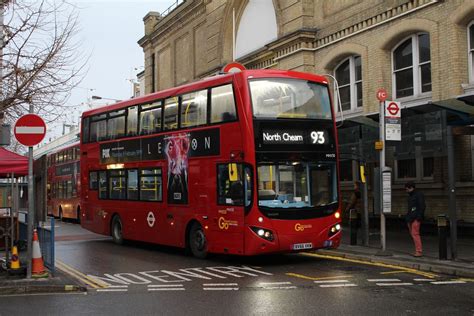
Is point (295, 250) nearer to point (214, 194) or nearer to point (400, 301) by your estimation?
point (214, 194)

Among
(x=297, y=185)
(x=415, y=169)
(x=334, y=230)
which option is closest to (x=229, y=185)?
(x=297, y=185)

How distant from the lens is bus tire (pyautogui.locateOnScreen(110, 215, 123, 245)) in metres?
17.1

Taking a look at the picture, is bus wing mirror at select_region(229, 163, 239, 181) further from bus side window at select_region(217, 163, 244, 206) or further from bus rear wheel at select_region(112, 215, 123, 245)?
bus rear wheel at select_region(112, 215, 123, 245)

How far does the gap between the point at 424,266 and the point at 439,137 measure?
4.19 meters

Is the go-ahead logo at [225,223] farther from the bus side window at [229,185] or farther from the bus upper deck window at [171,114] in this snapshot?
the bus upper deck window at [171,114]

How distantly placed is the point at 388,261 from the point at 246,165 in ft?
12.4

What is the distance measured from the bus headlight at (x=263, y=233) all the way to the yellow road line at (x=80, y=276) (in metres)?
3.22

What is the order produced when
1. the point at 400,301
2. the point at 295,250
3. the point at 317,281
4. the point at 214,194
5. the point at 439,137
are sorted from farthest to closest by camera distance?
the point at 439,137, the point at 214,194, the point at 295,250, the point at 317,281, the point at 400,301

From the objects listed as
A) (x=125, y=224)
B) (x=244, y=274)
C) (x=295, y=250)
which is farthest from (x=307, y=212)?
(x=125, y=224)

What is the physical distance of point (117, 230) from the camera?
17.3 m

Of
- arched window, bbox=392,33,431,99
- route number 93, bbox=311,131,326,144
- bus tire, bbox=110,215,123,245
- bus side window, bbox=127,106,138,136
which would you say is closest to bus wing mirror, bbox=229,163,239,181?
route number 93, bbox=311,131,326,144

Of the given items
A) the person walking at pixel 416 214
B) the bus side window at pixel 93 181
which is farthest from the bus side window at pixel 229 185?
the bus side window at pixel 93 181

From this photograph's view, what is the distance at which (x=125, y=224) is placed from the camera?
54.3 feet

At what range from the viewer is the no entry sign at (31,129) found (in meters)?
10.1
